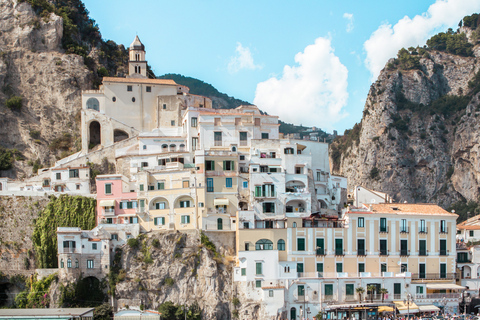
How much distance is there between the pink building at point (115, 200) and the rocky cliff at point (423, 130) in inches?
2210

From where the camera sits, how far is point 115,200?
66.6 metres

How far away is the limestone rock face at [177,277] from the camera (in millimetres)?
60688

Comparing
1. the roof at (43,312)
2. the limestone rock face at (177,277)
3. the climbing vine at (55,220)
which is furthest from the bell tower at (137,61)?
the roof at (43,312)

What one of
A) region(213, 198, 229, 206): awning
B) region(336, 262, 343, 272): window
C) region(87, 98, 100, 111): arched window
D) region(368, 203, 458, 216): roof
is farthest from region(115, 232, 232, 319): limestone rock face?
region(87, 98, 100, 111): arched window

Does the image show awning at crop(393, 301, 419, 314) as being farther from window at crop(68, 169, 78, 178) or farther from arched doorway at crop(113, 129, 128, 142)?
arched doorway at crop(113, 129, 128, 142)

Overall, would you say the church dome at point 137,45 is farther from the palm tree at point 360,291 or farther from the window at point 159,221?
the palm tree at point 360,291

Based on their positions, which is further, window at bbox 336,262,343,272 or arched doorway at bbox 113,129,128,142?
arched doorway at bbox 113,129,128,142

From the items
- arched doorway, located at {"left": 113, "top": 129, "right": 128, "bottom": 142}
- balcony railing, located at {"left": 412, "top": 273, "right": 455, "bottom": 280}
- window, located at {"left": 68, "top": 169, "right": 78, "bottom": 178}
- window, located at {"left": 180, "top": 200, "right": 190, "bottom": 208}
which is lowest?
balcony railing, located at {"left": 412, "top": 273, "right": 455, "bottom": 280}

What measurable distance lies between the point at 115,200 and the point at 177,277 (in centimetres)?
1080

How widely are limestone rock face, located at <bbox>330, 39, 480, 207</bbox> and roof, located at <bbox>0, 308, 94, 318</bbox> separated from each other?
6604 cm

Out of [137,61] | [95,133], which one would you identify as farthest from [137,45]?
[95,133]

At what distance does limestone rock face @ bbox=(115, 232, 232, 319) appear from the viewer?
6069 centimetres

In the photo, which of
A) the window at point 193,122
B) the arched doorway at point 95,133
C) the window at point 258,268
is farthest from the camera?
the arched doorway at point 95,133

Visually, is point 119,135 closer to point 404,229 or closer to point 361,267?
point 361,267
